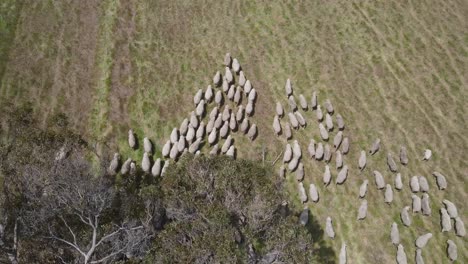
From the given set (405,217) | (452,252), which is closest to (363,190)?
(405,217)

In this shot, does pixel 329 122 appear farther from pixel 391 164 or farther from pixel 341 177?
pixel 391 164

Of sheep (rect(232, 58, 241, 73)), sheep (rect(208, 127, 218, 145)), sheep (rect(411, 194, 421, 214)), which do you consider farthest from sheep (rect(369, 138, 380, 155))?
sheep (rect(232, 58, 241, 73))

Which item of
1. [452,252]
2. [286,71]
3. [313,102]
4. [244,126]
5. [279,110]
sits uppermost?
[286,71]

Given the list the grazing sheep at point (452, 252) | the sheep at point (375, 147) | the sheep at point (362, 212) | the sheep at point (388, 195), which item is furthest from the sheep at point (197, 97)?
the grazing sheep at point (452, 252)

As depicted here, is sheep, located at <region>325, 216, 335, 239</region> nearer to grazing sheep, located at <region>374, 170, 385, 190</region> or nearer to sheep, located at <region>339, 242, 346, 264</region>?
sheep, located at <region>339, 242, 346, 264</region>

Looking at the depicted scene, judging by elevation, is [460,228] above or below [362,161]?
below

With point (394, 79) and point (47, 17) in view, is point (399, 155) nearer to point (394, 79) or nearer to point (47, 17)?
point (394, 79)
